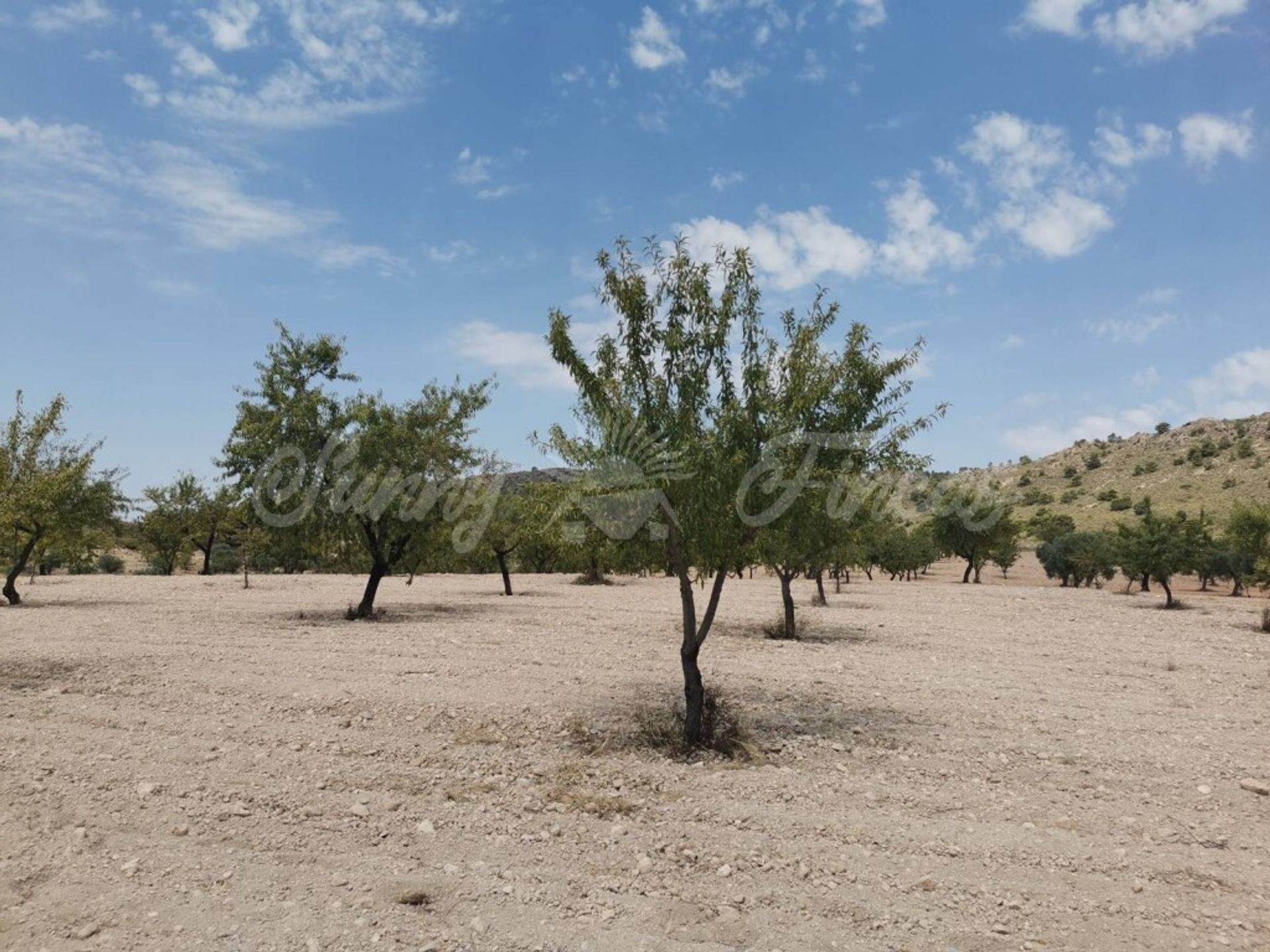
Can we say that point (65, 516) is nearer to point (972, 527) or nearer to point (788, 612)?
point (788, 612)

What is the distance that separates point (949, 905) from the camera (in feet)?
22.2

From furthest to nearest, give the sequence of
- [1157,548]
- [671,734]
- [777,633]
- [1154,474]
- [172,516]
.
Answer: [1154,474]
[172,516]
[1157,548]
[777,633]
[671,734]

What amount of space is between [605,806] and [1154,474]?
9643cm

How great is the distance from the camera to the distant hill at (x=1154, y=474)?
71625mm

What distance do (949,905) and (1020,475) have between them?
112 meters

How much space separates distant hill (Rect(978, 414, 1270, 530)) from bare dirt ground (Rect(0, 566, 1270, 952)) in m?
61.9

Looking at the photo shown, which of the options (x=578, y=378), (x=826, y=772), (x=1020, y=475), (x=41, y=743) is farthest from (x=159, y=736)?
(x=1020, y=475)

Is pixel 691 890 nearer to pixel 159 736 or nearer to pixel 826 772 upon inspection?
pixel 826 772

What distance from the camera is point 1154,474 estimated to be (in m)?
86.8

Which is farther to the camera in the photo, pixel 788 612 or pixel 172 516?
pixel 172 516

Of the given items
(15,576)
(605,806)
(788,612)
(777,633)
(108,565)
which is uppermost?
(788,612)

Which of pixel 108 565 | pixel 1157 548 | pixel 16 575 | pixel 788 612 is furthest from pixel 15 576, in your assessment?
pixel 1157 548

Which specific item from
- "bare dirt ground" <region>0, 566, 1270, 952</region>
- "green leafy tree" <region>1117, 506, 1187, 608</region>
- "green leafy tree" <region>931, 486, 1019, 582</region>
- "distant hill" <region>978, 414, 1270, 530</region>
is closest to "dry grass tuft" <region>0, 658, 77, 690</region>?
"bare dirt ground" <region>0, 566, 1270, 952</region>

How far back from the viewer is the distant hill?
7162 cm
